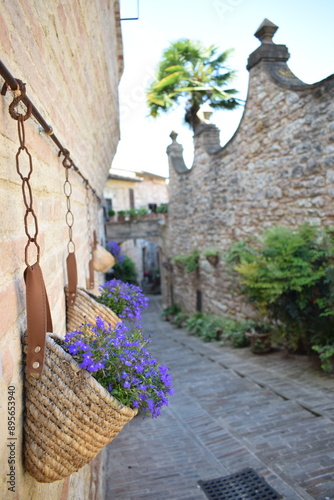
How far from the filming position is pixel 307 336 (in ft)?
18.6

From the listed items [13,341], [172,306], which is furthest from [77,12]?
[172,306]

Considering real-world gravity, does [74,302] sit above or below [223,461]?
above

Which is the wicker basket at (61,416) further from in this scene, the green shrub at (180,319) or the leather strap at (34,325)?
the green shrub at (180,319)

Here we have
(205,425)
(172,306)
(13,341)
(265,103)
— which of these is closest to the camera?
(13,341)

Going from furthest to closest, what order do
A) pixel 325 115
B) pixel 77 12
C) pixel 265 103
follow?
pixel 265 103 < pixel 325 115 < pixel 77 12

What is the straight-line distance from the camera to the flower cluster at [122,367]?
1397mm

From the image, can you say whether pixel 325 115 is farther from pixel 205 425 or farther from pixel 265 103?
pixel 205 425

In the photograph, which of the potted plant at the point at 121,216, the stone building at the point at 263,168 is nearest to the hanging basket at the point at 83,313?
the stone building at the point at 263,168

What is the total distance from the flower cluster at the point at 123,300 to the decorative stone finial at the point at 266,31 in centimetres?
521

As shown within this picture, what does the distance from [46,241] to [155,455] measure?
2.51 meters

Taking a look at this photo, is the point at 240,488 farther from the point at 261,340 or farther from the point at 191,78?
the point at 191,78

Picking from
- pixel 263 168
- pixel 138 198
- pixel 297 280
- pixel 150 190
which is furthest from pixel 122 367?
pixel 150 190

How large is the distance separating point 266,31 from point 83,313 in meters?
5.94

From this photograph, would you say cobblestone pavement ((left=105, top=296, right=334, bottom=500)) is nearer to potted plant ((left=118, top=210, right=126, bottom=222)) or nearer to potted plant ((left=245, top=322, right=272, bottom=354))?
potted plant ((left=245, top=322, right=272, bottom=354))
